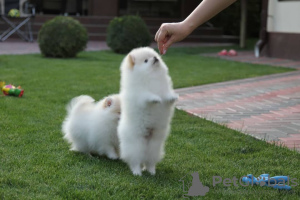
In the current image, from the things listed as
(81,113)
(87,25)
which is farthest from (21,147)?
(87,25)

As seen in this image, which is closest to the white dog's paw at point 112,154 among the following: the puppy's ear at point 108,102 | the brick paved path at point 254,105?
the puppy's ear at point 108,102

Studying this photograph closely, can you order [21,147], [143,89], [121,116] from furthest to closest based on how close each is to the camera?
[21,147]
[121,116]
[143,89]

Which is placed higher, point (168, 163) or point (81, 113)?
point (81, 113)

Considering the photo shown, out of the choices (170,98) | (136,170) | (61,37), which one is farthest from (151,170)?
(61,37)

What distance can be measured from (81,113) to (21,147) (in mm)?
601

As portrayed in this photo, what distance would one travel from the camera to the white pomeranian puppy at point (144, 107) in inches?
128

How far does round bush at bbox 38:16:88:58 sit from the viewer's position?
1165 cm

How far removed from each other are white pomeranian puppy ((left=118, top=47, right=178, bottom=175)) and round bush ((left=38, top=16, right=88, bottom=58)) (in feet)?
27.7

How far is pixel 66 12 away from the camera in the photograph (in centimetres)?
1892

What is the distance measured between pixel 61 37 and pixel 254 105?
659cm

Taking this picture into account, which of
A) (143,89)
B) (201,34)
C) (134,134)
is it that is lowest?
(201,34)

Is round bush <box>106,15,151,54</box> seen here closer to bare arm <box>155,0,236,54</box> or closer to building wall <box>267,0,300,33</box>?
building wall <box>267,0,300,33</box>

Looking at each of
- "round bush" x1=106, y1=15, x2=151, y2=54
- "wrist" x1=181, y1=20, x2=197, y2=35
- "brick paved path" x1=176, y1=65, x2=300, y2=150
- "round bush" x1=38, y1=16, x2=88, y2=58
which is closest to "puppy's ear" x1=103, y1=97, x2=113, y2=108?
"wrist" x1=181, y1=20, x2=197, y2=35

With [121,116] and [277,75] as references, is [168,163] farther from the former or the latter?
[277,75]
